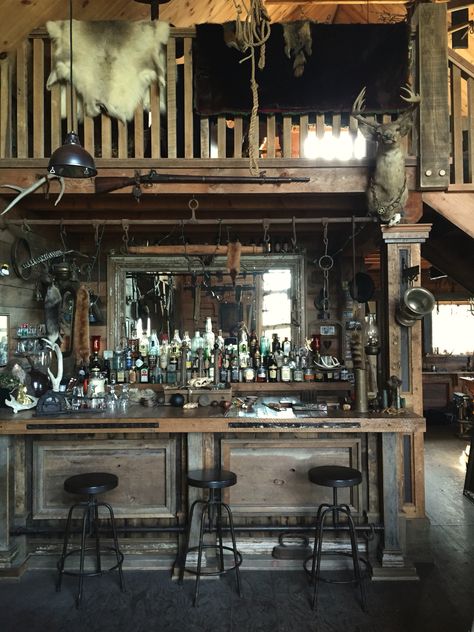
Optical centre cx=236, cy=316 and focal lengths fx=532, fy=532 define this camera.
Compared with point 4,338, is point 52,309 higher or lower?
higher

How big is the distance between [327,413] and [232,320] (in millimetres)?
2625

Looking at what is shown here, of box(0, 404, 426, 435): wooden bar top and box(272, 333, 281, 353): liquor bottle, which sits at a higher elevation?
box(272, 333, 281, 353): liquor bottle

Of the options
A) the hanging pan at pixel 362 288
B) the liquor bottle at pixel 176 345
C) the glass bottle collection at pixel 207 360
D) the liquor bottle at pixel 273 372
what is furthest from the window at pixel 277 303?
the liquor bottle at pixel 176 345

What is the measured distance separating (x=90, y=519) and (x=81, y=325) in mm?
1797

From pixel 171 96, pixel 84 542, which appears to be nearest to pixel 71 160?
pixel 171 96

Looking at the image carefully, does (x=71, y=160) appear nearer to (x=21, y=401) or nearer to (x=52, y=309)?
(x=21, y=401)

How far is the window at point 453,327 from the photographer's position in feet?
36.7

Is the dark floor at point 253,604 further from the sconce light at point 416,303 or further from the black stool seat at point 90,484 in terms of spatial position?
the sconce light at point 416,303

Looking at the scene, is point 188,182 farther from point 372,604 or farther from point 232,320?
point 372,604

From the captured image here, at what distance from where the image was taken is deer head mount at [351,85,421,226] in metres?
3.75

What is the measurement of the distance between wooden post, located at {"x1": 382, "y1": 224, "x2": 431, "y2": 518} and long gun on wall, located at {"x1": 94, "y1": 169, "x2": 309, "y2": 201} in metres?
0.90

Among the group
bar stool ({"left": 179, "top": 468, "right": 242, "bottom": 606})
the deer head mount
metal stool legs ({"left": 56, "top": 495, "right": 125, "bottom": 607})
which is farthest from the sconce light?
metal stool legs ({"left": 56, "top": 495, "right": 125, "bottom": 607})

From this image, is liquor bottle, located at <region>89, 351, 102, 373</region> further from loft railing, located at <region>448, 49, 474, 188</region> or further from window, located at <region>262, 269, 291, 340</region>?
loft railing, located at <region>448, 49, 474, 188</region>

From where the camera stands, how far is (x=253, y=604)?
3277mm
